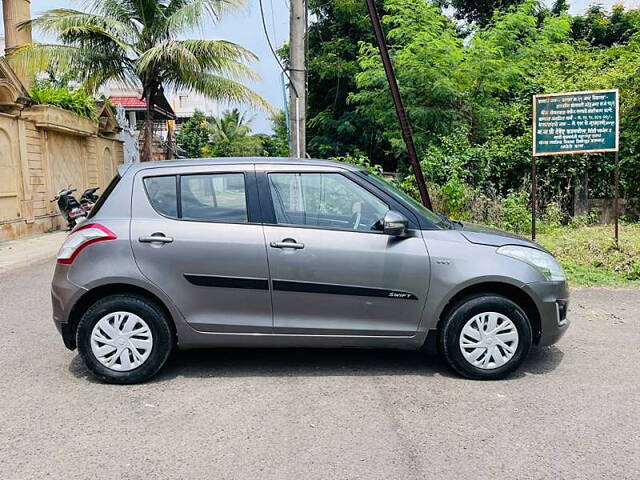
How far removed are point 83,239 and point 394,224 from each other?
7.84ft

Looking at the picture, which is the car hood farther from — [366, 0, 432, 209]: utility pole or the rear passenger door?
[366, 0, 432, 209]: utility pole

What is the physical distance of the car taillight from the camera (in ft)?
14.1

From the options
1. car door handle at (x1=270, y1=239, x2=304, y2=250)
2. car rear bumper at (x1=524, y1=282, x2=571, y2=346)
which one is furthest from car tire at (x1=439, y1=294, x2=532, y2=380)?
car door handle at (x1=270, y1=239, x2=304, y2=250)

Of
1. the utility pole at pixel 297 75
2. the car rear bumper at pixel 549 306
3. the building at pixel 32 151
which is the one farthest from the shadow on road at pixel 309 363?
the building at pixel 32 151

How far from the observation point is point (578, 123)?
8.95 meters

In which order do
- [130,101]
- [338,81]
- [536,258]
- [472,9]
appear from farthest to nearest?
1. [130,101]
2. [472,9]
3. [338,81]
4. [536,258]

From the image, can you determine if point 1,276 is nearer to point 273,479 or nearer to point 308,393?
point 308,393

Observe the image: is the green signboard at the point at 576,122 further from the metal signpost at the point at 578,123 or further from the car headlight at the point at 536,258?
the car headlight at the point at 536,258

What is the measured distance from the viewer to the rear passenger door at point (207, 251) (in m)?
4.27

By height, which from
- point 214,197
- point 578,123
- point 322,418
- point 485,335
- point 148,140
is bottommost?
point 322,418

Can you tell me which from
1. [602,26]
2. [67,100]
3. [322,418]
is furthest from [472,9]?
[322,418]

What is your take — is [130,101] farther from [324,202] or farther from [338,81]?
[324,202]

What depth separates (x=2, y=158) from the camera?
1371 cm

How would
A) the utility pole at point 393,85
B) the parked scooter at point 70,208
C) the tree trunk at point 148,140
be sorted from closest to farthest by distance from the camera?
the utility pole at point 393,85
the parked scooter at point 70,208
the tree trunk at point 148,140
